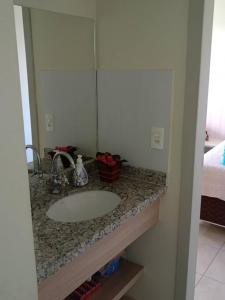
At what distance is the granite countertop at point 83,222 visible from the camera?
0.99 meters

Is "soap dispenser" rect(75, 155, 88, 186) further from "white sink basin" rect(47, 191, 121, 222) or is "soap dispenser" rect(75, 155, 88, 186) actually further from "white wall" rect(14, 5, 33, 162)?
"white wall" rect(14, 5, 33, 162)

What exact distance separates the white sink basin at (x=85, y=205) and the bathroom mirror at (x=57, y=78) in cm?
31

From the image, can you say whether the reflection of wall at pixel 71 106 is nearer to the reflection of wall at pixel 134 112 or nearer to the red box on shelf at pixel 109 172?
the reflection of wall at pixel 134 112

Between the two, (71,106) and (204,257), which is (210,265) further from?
(71,106)

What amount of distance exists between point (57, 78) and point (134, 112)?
47cm

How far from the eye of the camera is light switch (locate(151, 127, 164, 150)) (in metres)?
1.54

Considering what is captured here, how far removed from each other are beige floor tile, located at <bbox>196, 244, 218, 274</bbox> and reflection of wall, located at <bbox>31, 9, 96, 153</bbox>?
1.36 metres

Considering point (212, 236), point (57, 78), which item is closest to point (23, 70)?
point (57, 78)

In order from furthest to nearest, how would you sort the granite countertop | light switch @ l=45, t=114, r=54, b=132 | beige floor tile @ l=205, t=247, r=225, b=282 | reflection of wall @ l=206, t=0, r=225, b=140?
reflection of wall @ l=206, t=0, r=225, b=140 < beige floor tile @ l=205, t=247, r=225, b=282 < light switch @ l=45, t=114, r=54, b=132 < the granite countertop

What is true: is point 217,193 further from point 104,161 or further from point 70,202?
point 70,202

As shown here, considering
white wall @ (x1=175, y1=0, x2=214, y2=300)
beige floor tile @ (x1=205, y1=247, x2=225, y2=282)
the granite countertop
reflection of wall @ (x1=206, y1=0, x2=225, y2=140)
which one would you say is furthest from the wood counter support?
reflection of wall @ (x1=206, y1=0, x2=225, y2=140)

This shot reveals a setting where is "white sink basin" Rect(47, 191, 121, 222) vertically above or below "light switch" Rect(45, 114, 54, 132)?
below

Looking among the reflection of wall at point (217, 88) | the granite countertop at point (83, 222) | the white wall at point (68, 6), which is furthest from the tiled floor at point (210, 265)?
the reflection of wall at point (217, 88)

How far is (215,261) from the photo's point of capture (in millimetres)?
2420
